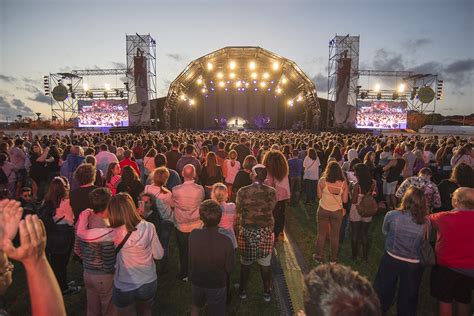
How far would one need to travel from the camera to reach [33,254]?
1223 mm

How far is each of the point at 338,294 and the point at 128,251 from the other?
2205mm

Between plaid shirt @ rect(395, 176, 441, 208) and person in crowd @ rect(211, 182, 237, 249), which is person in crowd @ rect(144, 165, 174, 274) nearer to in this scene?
person in crowd @ rect(211, 182, 237, 249)

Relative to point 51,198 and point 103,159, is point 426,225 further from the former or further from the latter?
point 103,159

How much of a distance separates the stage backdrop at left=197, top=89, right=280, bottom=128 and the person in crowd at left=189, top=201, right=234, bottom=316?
4499 centimetres

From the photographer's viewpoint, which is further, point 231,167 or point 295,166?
point 295,166

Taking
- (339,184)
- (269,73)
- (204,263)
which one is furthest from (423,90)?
(204,263)

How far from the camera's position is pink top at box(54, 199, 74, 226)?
12.7 ft

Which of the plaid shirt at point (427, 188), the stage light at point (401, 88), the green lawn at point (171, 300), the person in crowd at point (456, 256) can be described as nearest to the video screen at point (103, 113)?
the green lawn at point (171, 300)

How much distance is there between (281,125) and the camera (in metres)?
47.3

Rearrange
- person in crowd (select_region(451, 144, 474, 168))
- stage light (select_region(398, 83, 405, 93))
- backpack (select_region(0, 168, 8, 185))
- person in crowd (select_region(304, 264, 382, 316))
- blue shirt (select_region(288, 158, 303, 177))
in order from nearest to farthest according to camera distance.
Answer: person in crowd (select_region(304, 264, 382, 316))
backpack (select_region(0, 168, 8, 185))
person in crowd (select_region(451, 144, 474, 168))
blue shirt (select_region(288, 158, 303, 177))
stage light (select_region(398, 83, 405, 93))

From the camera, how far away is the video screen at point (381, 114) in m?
27.5

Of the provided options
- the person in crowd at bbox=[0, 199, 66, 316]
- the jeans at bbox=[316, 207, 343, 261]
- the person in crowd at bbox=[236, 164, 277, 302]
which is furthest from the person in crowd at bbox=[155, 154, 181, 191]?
the person in crowd at bbox=[0, 199, 66, 316]

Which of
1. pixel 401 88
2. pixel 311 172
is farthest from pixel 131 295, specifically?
pixel 401 88

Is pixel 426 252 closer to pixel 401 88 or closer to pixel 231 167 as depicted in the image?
pixel 231 167
